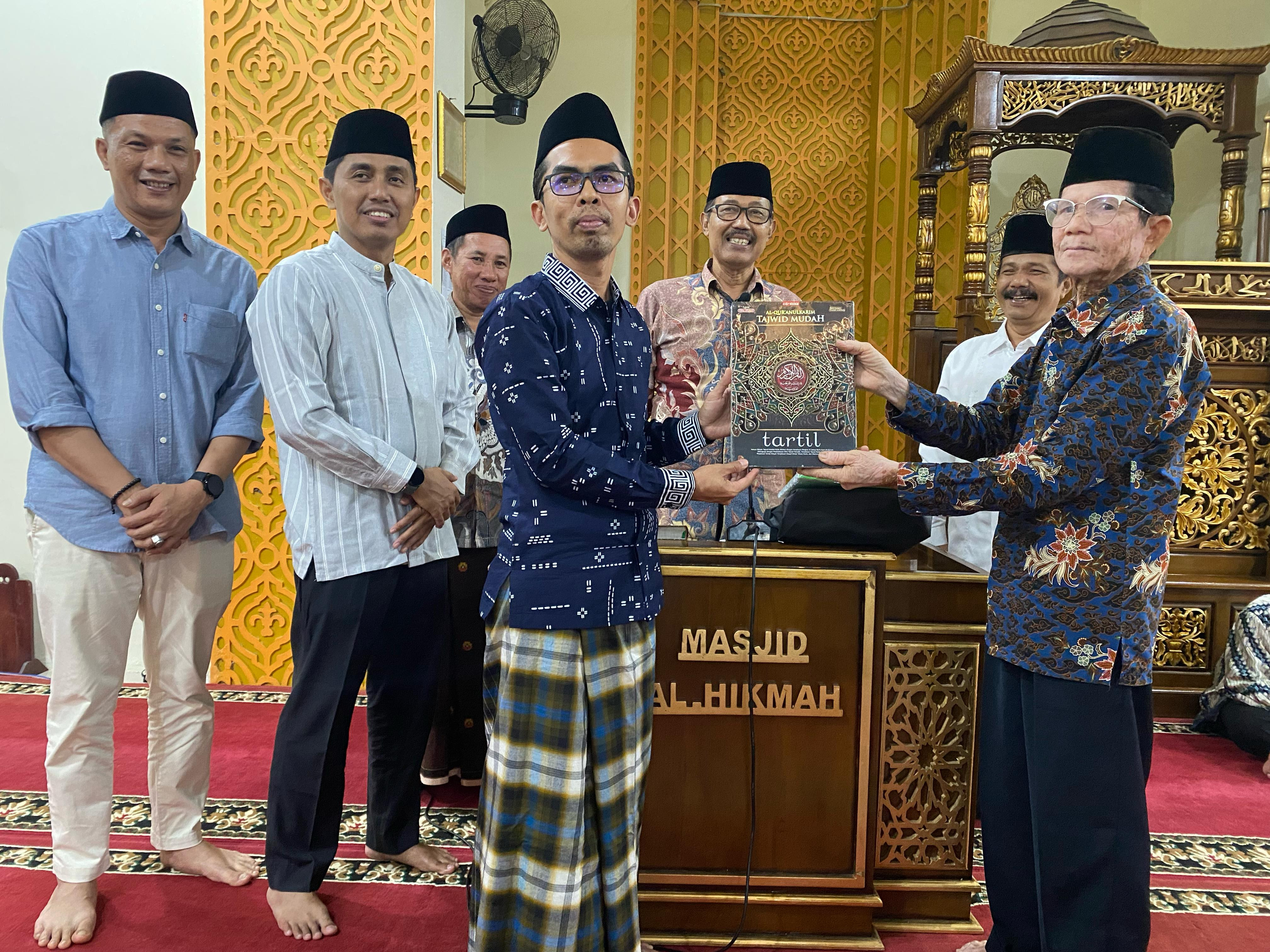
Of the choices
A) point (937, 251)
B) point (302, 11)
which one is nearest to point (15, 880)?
point (302, 11)

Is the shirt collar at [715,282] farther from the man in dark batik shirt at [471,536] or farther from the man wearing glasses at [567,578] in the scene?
the man wearing glasses at [567,578]

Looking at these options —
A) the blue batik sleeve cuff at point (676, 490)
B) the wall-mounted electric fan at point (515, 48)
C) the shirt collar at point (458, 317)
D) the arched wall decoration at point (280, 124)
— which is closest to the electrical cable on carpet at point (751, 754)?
the blue batik sleeve cuff at point (676, 490)

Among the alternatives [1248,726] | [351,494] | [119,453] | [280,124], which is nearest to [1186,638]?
[1248,726]

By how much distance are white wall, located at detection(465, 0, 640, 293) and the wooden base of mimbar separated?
3.99m

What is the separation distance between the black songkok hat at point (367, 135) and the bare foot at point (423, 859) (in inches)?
75.3

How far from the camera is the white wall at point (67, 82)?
3674 mm

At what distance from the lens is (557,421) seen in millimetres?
1578

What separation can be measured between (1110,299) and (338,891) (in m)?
2.40

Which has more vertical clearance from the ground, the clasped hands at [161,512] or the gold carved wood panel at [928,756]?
the clasped hands at [161,512]

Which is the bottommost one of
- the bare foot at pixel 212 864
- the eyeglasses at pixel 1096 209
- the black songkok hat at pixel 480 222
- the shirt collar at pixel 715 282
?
the bare foot at pixel 212 864

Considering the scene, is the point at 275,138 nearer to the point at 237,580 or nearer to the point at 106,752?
the point at 237,580

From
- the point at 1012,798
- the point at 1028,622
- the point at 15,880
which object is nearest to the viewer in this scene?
the point at 1028,622

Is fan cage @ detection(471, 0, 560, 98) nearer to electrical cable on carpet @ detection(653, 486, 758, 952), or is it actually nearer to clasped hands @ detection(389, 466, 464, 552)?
clasped hands @ detection(389, 466, 464, 552)

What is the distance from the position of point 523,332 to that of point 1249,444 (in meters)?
3.83
